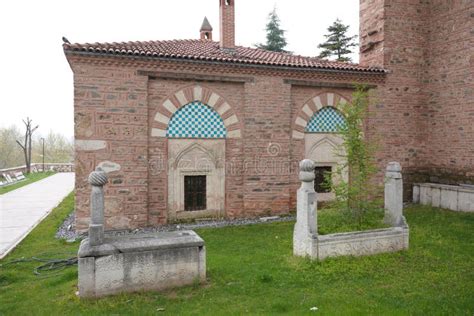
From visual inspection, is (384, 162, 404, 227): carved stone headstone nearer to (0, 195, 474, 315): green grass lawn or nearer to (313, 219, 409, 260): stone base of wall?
(313, 219, 409, 260): stone base of wall

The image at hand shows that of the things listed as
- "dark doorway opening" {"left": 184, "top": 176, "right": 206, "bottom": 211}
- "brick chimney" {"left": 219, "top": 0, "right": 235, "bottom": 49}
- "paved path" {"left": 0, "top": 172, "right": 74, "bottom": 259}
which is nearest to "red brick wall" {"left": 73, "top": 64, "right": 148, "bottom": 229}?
"dark doorway opening" {"left": 184, "top": 176, "right": 206, "bottom": 211}

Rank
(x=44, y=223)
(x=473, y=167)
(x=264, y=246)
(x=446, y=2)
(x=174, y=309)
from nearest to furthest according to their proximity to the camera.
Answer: (x=174, y=309) → (x=264, y=246) → (x=44, y=223) → (x=473, y=167) → (x=446, y=2)

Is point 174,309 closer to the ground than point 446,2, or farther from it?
closer to the ground

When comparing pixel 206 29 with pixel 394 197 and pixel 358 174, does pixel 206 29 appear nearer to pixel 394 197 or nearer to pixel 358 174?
pixel 358 174

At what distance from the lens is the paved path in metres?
7.83

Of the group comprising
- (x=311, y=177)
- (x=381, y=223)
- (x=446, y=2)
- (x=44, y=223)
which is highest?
(x=446, y=2)

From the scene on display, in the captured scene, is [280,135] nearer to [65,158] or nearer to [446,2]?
[446,2]

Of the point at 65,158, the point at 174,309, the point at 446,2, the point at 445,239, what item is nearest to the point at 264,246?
the point at 174,309

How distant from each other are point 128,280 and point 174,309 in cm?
86

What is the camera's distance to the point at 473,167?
396 inches

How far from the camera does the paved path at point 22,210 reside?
7832mm

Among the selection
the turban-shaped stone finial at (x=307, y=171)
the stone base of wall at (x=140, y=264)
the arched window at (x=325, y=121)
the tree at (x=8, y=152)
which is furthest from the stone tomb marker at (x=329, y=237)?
the tree at (x=8, y=152)

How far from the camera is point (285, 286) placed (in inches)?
185

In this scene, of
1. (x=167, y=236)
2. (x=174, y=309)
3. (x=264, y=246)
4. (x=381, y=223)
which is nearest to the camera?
(x=174, y=309)
